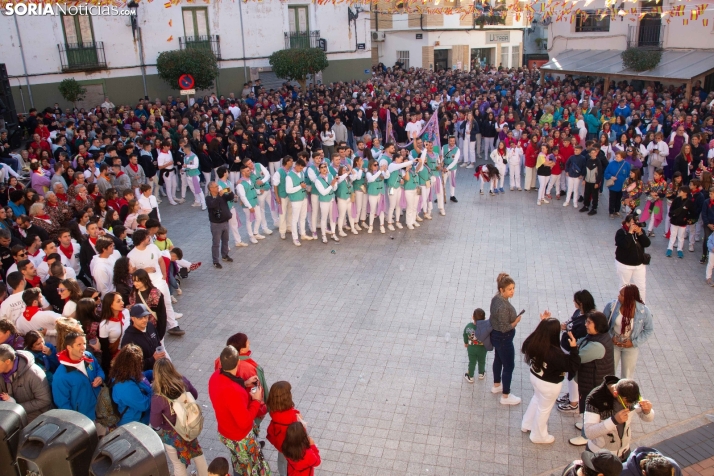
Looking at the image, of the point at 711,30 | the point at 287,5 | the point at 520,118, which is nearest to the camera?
the point at 520,118

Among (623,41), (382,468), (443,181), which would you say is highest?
(623,41)

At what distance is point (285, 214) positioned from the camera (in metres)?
11.5

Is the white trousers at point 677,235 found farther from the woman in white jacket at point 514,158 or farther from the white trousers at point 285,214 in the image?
the white trousers at point 285,214

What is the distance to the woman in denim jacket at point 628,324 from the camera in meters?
5.95

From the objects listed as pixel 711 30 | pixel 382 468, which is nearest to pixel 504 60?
pixel 711 30

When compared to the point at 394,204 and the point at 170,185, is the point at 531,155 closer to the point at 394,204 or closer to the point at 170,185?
the point at 394,204

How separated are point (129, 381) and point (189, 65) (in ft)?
65.0

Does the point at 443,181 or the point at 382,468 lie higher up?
the point at 443,181

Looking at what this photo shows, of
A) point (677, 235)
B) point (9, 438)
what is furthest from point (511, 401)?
point (677, 235)

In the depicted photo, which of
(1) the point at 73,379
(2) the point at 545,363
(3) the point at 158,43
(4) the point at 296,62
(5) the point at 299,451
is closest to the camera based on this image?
(5) the point at 299,451

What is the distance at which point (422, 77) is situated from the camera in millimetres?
28328

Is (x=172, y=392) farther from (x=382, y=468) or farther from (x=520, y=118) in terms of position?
(x=520, y=118)

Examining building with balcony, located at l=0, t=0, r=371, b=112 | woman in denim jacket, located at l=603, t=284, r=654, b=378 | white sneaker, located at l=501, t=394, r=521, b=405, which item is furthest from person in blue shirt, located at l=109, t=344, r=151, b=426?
building with balcony, located at l=0, t=0, r=371, b=112

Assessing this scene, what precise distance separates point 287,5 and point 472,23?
15.6 meters
